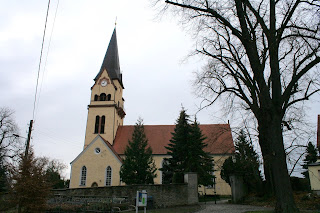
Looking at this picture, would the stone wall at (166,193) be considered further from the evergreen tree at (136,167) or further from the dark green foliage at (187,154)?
the evergreen tree at (136,167)

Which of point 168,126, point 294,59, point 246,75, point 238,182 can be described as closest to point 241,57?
point 246,75

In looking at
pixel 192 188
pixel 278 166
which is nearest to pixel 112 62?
pixel 192 188

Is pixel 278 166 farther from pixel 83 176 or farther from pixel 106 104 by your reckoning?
pixel 106 104

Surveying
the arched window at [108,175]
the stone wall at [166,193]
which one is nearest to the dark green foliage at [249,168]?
the stone wall at [166,193]

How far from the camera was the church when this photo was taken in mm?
31641

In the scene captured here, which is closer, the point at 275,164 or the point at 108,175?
the point at 275,164

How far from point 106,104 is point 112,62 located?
301 inches

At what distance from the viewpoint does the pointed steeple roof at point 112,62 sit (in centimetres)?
4077

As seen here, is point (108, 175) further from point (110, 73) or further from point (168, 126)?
point (110, 73)

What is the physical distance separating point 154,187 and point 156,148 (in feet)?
61.2

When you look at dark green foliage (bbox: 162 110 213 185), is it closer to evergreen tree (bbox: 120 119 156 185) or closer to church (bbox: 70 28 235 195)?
evergreen tree (bbox: 120 119 156 185)

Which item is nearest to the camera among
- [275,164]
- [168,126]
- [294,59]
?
[275,164]

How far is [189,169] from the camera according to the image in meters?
24.4

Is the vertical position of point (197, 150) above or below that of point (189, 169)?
above
